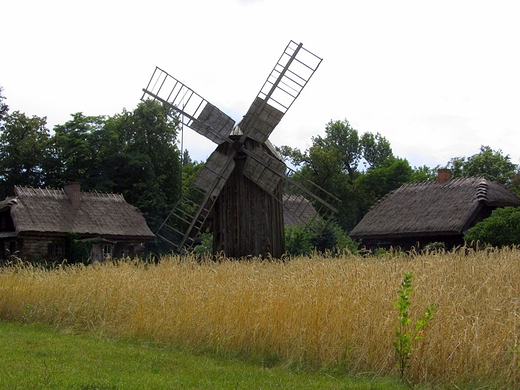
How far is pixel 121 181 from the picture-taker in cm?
4391

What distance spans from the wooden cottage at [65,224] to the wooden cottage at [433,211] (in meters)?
11.4

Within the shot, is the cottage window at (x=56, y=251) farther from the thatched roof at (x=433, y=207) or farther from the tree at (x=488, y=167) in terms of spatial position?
the tree at (x=488, y=167)

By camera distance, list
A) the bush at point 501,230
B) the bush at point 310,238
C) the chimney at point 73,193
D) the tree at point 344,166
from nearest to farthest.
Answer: the bush at point 501,230, the bush at point 310,238, the chimney at point 73,193, the tree at point 344,166

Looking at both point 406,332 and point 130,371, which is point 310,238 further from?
point 406,332

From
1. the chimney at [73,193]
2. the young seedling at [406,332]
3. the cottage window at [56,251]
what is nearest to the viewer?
the young seedling at [406,332]

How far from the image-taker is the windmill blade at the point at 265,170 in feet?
69.4

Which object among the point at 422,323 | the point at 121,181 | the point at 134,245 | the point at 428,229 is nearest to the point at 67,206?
the point at 134,245

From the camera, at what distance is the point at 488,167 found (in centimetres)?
5509

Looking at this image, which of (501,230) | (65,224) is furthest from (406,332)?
(65,224)

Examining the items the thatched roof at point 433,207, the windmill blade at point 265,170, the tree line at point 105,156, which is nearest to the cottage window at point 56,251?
the tree line at point 105,156

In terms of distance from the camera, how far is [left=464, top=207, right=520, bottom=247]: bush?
21.4m

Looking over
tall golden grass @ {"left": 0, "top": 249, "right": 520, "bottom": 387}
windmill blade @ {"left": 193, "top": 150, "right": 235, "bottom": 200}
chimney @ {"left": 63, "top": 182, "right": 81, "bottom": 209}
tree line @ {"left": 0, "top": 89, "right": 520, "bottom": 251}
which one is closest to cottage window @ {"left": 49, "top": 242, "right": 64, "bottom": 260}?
chimney @ {"left": 63, "top": 182, "right": 81, "bottom": 209}

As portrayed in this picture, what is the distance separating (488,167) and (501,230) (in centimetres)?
3482

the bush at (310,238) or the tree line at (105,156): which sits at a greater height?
the bush at (310,238)
